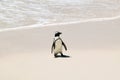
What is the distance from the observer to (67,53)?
0.67 metres

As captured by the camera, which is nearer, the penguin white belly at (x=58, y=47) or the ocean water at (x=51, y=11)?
the penguin white belly at (x=58, y=47)

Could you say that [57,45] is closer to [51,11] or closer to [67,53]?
[67,53]

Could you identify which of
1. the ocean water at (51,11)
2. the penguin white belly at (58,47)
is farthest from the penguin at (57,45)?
the ocean water at (51,11)

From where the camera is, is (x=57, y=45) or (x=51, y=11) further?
(x=51, y=11)

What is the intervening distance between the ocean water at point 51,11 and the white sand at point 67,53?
10cm

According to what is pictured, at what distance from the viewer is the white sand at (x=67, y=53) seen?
610 mm

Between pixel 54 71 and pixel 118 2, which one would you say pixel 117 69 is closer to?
pixel 54 71

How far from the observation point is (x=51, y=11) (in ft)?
2.82

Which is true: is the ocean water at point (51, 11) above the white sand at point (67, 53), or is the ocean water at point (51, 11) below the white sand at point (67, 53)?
above

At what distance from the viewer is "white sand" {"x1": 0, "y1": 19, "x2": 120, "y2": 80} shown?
24.0 inches

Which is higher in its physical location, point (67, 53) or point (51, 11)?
point (51, 11)

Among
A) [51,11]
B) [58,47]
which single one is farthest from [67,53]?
[51,11]

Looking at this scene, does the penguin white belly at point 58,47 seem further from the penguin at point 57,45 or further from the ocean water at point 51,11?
the ocean water at point 51,11

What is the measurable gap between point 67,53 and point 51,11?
0.74 feet
